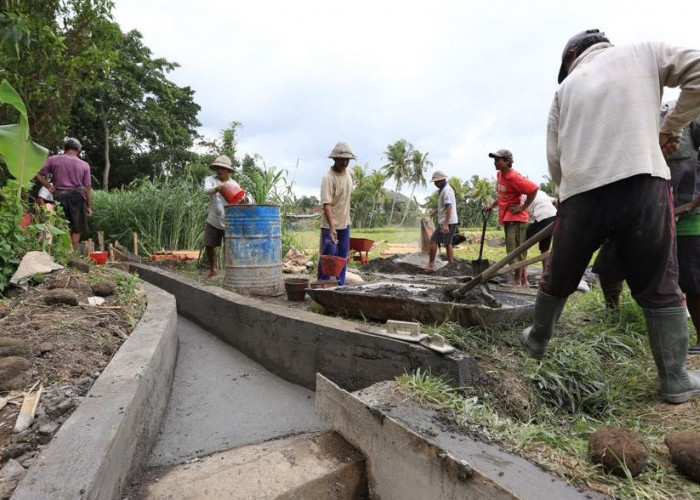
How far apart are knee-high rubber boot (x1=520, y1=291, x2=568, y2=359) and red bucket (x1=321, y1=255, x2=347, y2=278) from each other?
239 centimetres

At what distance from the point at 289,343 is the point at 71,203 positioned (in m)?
5.03

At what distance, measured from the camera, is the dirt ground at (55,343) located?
1.73 meters

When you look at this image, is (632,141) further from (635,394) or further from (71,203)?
(71,203)

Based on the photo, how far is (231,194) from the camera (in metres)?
5.77

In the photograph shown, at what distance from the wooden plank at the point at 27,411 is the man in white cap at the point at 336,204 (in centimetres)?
322

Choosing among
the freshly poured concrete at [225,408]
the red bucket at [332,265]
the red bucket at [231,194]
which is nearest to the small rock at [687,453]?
the freshly poured concrete at [225,408]

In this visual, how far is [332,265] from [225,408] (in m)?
2.12

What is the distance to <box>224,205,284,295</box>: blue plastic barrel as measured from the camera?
16.5ft

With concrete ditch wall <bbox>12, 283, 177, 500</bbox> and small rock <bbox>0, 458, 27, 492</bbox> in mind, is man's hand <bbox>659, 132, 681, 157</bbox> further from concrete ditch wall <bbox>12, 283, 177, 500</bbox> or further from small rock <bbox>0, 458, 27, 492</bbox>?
small rock <bbox>0, 458, 27, 492</bbox>

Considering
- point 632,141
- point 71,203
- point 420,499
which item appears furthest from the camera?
point 71,203

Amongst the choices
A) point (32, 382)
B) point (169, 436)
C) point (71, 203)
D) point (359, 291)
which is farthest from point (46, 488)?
point (71, 203)

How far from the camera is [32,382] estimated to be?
2.09 m

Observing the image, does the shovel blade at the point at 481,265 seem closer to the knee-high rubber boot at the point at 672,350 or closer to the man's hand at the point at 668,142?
the man's hand at the point at 668,142

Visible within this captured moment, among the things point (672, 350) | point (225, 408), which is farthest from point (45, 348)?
point (672, 350)
